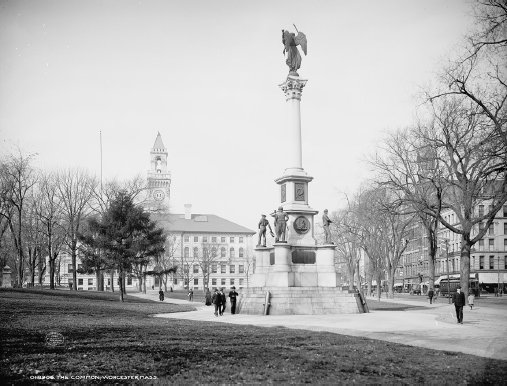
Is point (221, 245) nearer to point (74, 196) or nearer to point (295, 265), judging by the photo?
point (74, 196)

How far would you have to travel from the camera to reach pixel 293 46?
105ft

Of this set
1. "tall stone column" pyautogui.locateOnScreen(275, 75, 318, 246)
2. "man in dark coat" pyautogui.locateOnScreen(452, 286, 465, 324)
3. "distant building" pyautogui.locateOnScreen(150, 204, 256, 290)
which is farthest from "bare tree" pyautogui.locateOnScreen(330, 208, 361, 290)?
"distant building" pyautogui.locateOnScreen(150, 204, 256, 290)

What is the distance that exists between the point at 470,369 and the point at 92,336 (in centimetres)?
917

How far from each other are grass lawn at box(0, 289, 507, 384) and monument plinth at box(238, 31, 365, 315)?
1089 centimetres

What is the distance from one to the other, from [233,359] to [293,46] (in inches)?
1008

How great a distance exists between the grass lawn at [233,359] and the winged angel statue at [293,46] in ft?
68.8

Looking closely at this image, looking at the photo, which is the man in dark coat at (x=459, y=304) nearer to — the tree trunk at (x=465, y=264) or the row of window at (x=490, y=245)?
the tree trunk at (x=465, y=264)

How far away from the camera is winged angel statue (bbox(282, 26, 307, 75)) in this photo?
104 ft

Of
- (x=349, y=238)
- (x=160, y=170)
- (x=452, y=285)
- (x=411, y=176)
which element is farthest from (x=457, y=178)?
(x=160, y=170)

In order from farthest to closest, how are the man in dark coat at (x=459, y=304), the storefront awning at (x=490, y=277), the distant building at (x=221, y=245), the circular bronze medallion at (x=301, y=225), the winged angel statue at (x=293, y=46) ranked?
1. the distant building at (x=221, y=245)
2. the storefront awning at (x=490, y=277)
3. the winged angel statue at (x=293, y=46)
4. the circular bronze medallion at (x=301, y=225)
5. the man in dark coat at (x=459, y=304)

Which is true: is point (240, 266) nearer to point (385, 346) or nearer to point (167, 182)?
point (167, 182)

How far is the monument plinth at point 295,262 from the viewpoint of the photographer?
2539cm

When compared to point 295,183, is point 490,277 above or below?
below

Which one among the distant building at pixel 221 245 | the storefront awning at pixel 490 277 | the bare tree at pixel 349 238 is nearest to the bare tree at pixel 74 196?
the bare tree at pixel 349 238
